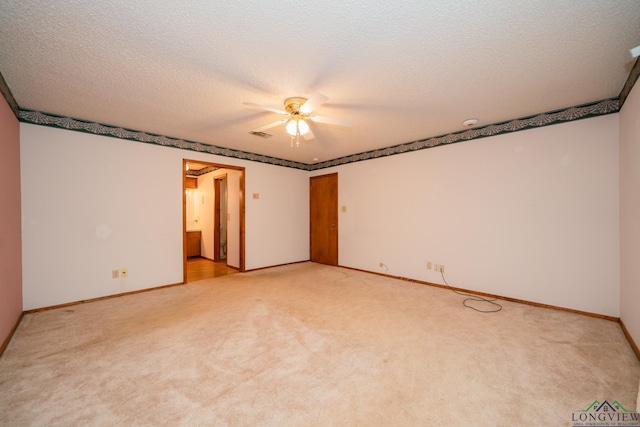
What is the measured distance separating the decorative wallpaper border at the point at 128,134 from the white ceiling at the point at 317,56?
15cm

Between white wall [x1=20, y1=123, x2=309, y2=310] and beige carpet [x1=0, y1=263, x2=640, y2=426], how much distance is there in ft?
1.68

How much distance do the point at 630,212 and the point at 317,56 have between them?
11.0 ft

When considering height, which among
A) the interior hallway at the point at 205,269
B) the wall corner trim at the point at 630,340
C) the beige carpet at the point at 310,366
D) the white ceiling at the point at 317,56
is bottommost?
the interior hallway at the point at 205,269

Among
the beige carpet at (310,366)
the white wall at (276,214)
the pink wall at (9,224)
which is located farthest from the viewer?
the white wall at (276,214)

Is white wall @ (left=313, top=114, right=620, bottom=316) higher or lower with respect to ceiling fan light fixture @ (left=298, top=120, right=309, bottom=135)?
lower

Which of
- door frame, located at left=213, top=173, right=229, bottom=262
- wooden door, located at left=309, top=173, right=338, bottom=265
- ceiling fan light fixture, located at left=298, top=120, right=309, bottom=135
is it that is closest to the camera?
ceiling fan light fixture, located at left=298, top=120, right=309, bottom=135

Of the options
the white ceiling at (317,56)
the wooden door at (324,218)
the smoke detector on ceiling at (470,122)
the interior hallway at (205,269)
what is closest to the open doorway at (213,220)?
the interior hallway at (205,269)

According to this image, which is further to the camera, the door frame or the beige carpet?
the door frame

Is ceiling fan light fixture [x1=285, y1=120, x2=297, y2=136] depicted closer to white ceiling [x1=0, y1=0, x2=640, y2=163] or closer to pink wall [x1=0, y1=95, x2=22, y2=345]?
white ceiling [x1=0, y1=0, x2=640, y2=163]

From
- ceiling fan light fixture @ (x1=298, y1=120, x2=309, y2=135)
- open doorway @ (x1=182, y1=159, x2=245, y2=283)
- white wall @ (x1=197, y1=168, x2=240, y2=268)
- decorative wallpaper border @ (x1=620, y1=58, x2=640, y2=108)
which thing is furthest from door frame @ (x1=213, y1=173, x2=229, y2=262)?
decorative wallpaper border @ (x1=620, y1=58, x2=640, y2=108)

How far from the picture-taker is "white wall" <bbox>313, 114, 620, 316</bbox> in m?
2.99

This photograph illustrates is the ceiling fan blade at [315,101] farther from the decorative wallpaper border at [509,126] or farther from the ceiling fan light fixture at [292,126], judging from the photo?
the decorative wallpaper border at [509,126]

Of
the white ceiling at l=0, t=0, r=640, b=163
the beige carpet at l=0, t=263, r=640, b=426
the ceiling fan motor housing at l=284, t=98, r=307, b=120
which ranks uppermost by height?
the white ceiling at l=0, t=0, r=640, b=163

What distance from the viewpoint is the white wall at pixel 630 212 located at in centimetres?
A: 230
